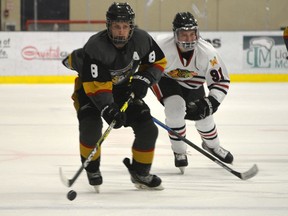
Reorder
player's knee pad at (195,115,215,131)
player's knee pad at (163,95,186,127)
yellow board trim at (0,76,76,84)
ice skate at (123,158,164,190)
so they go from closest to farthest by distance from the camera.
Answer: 1. ice skate at (123,158,164,190)
2. player's knee pad at (163,95,186,127)
3. player's knee pad at (195,115,215,131)
4. yellow board trim at (0,76,76,84)

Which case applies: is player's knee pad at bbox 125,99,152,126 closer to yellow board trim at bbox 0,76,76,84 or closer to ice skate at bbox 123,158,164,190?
ice skate at bbox 123,158,164,190

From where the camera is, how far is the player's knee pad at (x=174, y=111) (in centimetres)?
448

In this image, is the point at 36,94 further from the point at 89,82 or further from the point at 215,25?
the point at 89,82

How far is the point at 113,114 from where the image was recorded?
3.56 meters

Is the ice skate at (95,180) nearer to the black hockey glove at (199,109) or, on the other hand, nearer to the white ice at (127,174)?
the white ice at (127,174)

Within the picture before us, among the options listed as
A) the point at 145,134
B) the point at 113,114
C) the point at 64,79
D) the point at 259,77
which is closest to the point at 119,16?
the point at 113,114

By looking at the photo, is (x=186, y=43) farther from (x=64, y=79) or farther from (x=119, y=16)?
(x=64, y=79)

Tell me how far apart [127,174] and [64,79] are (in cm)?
733

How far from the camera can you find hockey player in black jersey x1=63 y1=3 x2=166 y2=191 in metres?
3.63

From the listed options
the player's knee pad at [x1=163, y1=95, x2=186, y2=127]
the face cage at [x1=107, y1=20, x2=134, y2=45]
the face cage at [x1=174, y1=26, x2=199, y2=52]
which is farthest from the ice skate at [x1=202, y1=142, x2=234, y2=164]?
the face cage at [x1=107, y1=20, x2=134, y2=45]

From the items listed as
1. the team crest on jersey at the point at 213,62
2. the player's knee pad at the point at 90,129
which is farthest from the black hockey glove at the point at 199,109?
the player's knee pad at the point at 90,129

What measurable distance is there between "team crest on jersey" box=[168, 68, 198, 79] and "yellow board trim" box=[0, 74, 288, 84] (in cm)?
704

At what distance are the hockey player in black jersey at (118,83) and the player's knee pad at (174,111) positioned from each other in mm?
602

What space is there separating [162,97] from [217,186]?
0.80 meters
